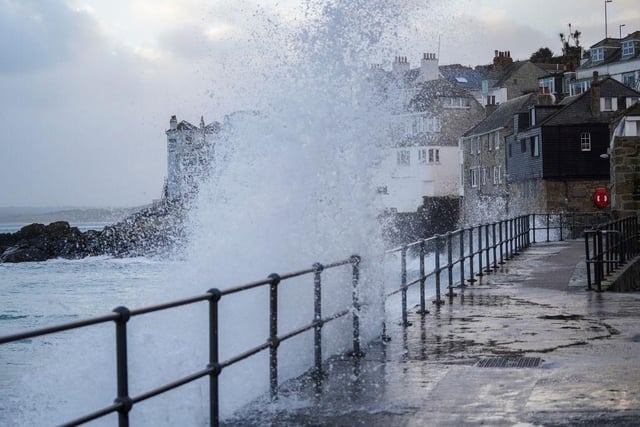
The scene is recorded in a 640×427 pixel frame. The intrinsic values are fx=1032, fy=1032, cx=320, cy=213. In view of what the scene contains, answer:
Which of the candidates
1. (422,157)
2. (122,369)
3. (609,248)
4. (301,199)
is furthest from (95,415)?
(422,157)

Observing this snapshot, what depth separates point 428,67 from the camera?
9169cm

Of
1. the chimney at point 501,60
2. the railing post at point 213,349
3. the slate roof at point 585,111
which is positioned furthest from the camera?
the chimney at point 501,60

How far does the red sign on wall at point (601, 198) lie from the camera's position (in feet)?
207

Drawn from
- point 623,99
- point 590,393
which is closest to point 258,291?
point 590,393

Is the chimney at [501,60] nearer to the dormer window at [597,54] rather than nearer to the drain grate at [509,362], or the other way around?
the dormer window at [597,54]

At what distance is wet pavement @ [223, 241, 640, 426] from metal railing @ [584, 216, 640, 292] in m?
3.14

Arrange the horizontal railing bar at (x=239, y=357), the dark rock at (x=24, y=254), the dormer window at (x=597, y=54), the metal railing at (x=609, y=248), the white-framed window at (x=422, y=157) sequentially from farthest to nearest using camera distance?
the white-framed window at (x=422, y=157), the dormer window at (x=597, y=54), the dark rock at (x=24, y=254), the metal railing at (x=609, y=248), the horizontal railing bar at (x=239, y=357)

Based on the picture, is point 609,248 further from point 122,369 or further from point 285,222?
point 122,369

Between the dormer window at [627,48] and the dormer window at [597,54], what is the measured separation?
12.7ft

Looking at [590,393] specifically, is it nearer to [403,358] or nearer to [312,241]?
[403,358]

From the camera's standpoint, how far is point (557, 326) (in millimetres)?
13070

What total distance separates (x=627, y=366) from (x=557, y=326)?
11.7ft

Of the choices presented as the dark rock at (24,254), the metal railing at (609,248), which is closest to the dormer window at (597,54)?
the dark rock at (24,254)

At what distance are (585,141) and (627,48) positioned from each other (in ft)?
84.4
